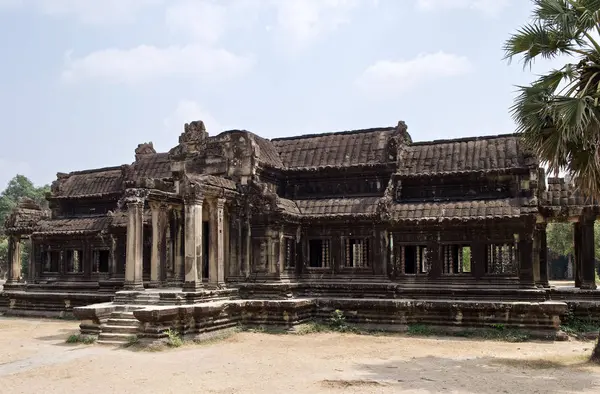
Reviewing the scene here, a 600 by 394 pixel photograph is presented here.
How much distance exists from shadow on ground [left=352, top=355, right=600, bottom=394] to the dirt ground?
19mm

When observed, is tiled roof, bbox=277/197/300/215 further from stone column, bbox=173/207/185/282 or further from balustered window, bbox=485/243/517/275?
balustered window, bbox=485/243/517/275

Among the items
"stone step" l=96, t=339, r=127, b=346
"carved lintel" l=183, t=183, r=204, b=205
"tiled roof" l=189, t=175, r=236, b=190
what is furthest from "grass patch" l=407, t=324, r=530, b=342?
"stone step" l=96, t=339, r=127, b=346

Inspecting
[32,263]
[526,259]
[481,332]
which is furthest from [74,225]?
[526,259]

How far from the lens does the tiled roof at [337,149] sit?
22.0m

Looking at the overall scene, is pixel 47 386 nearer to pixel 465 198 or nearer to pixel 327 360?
pixel 327 360

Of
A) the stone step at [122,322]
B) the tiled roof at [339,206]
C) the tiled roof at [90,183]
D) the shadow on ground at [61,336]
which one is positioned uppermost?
the tiled roof at [90,183]

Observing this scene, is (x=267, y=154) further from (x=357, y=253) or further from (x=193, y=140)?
(x=357, y=253)

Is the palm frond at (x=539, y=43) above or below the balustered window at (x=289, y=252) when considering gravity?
above

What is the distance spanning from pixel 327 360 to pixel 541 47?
8.68m

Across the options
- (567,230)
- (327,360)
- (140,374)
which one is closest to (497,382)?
(327,360)

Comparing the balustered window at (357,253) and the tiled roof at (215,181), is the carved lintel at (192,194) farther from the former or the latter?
the balustered window at (357,253)

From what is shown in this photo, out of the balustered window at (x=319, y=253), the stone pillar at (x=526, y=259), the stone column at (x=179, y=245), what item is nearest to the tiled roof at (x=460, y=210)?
the stone pillar at (x=526, y=259)

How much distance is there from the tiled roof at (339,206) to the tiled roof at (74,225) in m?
9.15

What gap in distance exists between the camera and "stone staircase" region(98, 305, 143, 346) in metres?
16.4
